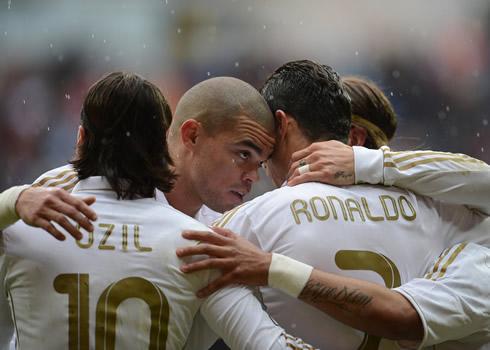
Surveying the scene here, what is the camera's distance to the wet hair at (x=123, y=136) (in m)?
1.94

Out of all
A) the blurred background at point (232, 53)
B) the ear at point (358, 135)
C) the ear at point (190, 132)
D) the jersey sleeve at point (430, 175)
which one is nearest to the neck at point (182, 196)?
the ear at point (190, 132)

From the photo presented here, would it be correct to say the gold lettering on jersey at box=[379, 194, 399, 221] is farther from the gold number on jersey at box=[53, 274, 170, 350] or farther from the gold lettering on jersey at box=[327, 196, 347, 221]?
the gold number on jersey at box=[53, 274, 170, 350]

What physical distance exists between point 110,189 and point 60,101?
718 centimetres

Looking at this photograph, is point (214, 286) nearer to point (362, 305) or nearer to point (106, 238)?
point (106, 238)

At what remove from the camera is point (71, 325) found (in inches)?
69.7

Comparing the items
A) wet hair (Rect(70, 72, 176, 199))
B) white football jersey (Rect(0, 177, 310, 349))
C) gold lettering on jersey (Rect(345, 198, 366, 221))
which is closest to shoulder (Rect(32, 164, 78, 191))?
wet hair (Rect(70, 72, 176, 199))

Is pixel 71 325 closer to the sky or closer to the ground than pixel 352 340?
closer to the sky

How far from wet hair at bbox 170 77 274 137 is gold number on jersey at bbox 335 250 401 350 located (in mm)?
842

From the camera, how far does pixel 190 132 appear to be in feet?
9.64

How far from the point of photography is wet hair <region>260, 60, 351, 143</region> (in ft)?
8.63

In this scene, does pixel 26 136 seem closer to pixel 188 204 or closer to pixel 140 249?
pixel 188 204

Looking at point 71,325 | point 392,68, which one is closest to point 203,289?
point 71,325

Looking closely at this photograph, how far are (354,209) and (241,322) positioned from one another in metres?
0.65

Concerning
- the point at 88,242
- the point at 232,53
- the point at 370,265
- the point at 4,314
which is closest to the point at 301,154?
the point at 370,265
